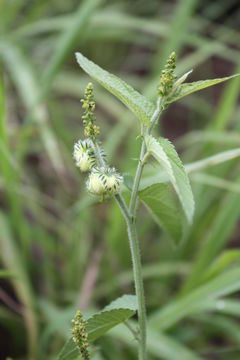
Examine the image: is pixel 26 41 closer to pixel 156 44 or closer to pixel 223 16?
pixel 156 44

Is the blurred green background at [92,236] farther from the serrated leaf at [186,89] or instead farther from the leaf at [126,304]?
the serrated leaf at [186,89]

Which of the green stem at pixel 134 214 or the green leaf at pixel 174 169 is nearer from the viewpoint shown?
the green leaf at pixel 174 169

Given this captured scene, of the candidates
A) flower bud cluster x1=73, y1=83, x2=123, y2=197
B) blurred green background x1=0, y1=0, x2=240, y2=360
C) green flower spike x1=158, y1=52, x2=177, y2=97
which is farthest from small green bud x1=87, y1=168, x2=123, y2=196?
blurred green background x1=0, y1=0, x2=240, y2=360

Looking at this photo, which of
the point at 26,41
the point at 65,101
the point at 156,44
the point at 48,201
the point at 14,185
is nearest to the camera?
the point at 14,185

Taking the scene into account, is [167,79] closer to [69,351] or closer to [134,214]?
[134,214]

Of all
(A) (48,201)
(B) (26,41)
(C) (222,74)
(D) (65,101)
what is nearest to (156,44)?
(C) (222,74)

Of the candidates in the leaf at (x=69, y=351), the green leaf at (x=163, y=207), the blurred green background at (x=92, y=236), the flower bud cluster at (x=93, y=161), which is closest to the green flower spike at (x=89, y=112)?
the flower bud cluster at (x=93, y=161)

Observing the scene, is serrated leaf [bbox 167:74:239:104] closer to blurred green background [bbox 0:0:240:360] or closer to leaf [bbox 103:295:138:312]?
leaf [bbox 103:295:138:312]
